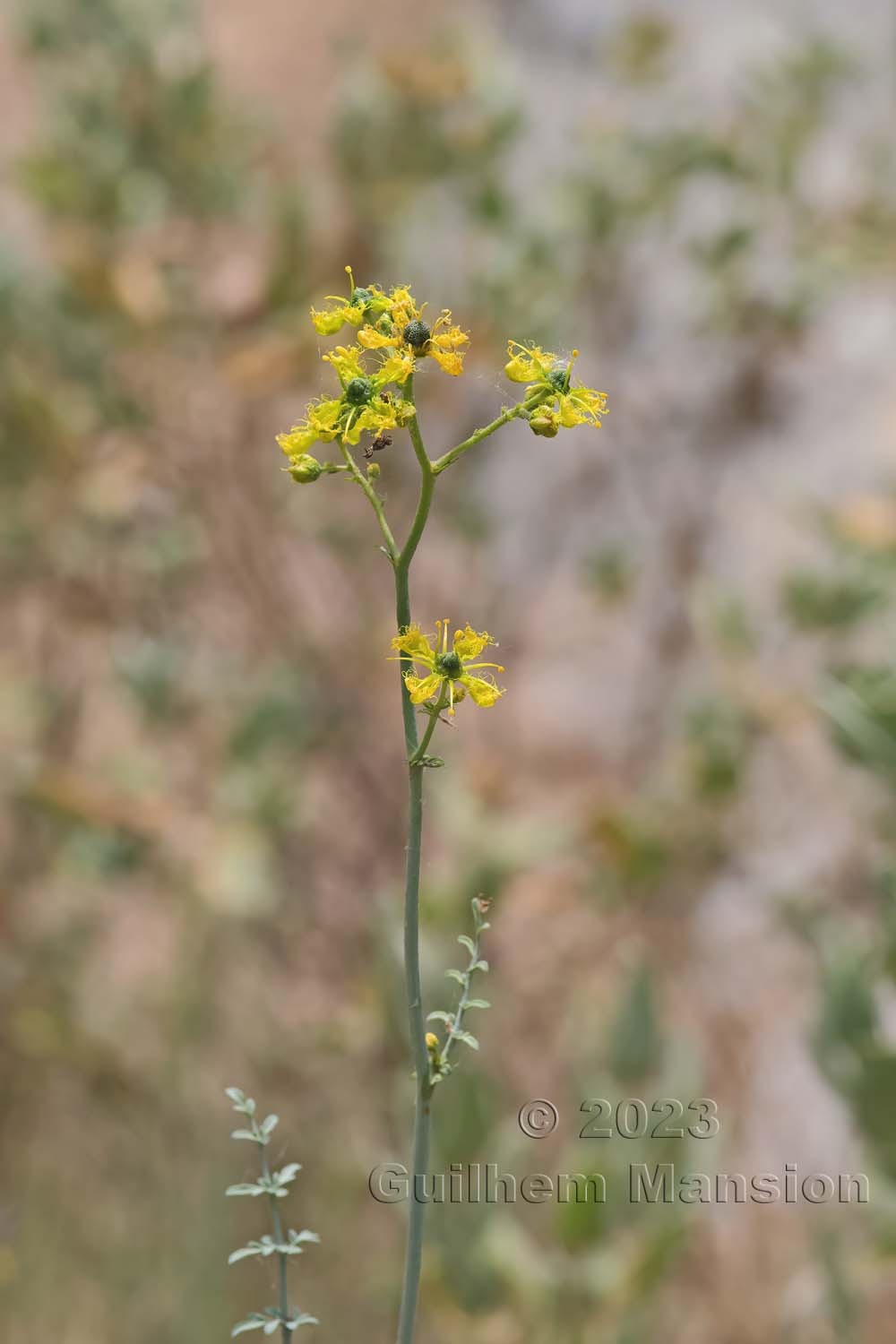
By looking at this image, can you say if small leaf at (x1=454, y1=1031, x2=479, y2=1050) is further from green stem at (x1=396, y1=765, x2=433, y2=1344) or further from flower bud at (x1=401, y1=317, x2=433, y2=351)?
flower bud at (x1=401, y1=317, x2=433, y2=351)

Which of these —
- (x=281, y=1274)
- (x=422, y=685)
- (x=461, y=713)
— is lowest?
(x=281, y=1274)

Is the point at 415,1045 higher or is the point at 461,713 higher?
the point at 461,713

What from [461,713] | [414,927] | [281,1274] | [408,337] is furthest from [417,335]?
[461,713]

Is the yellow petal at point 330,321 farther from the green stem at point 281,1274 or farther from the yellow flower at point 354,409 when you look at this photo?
the green stem at point 281,1274

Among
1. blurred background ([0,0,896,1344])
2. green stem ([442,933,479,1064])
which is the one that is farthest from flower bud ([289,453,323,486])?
blurred background ([0,0,896,1344])

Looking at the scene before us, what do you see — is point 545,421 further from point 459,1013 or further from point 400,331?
point 459,1013

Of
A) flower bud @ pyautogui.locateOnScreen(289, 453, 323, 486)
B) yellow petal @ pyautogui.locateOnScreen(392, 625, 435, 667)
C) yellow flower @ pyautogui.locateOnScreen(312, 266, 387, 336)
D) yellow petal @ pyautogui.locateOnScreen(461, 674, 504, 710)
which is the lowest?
yellow petal @ pyautogui.locateOnScreen(461, 674, 504, 710)

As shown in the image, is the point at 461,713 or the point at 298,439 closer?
the point at 298,439

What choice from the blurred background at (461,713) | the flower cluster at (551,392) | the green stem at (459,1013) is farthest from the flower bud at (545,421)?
the blurred background at (461,713)
